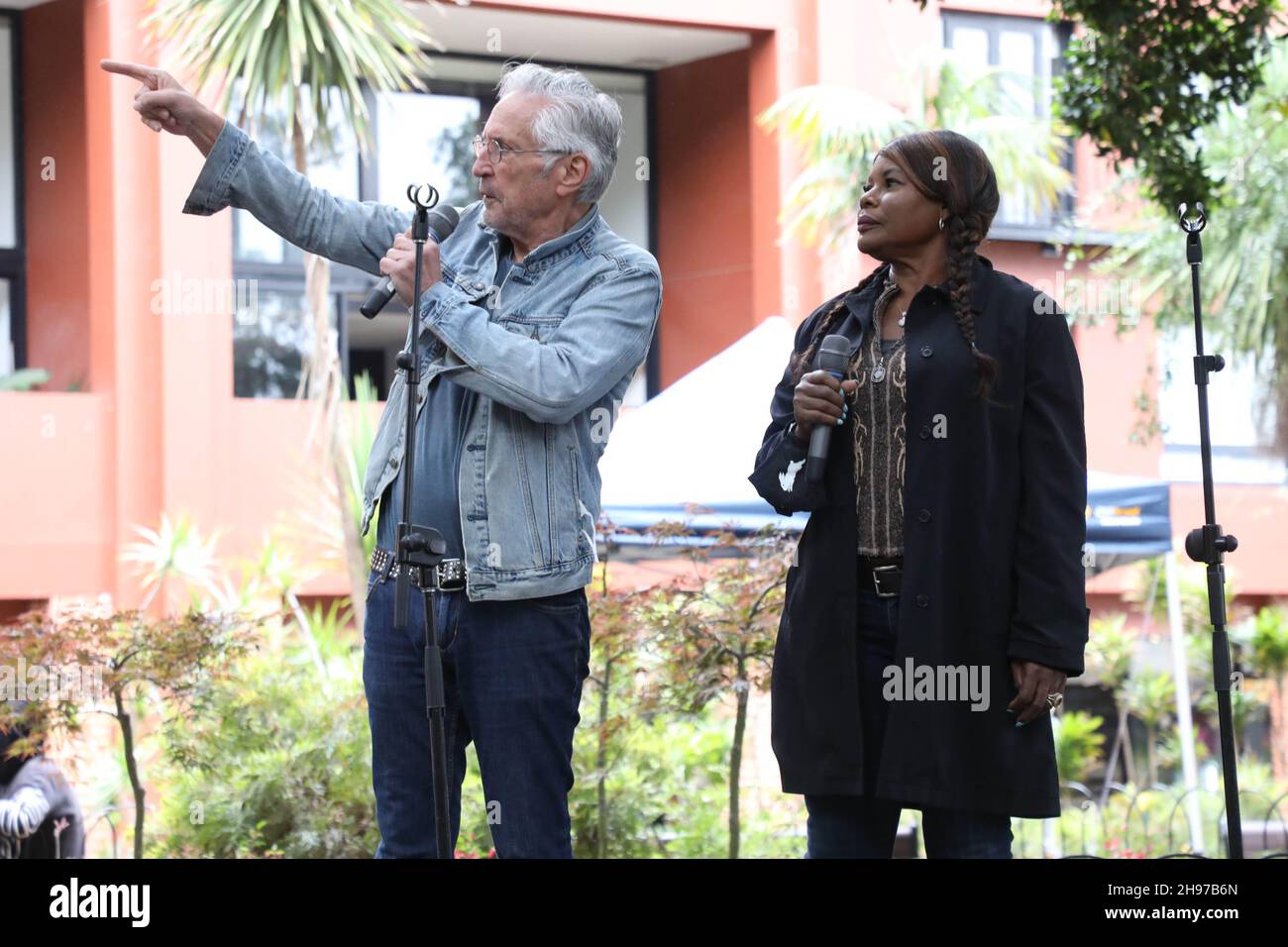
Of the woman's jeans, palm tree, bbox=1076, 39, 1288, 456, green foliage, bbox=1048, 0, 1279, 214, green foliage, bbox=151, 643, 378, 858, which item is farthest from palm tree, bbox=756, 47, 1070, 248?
the woman's jeans

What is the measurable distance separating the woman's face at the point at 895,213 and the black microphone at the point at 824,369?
19cm

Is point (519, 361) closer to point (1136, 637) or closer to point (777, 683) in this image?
point (777, 683)

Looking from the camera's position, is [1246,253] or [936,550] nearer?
[936,550]

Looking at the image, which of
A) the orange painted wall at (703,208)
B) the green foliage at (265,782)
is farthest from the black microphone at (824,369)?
A: the orange painted wall at (703,208)

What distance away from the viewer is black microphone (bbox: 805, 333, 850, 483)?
2.81 m

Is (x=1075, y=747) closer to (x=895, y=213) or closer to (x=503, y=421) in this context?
(x=895, y=213)

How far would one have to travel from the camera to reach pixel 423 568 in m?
2.65

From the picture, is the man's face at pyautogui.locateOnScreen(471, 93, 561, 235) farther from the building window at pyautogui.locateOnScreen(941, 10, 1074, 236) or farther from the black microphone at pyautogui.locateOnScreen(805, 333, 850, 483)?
the building window at pyautogui.locateOnScreen(941, 10, 1074, 236)

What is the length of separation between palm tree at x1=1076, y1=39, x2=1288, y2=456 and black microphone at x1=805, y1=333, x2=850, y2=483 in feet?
26.6

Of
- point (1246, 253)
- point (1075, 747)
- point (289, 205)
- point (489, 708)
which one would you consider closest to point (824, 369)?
point (489, 708)

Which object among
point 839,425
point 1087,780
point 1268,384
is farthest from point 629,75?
point 839,425

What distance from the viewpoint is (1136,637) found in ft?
46.0

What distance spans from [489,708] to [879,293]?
1.06 meters
